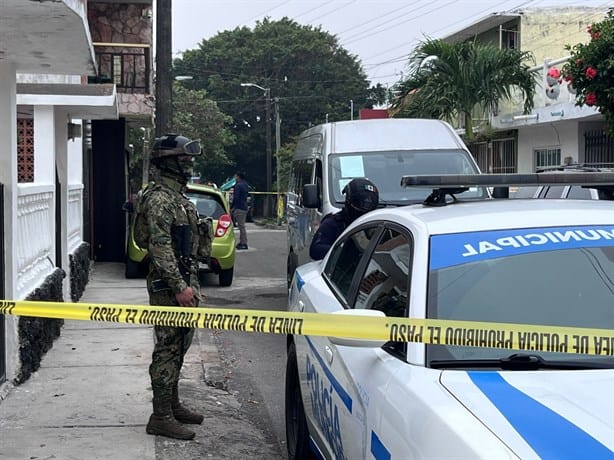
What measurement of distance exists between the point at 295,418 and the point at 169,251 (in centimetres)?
123

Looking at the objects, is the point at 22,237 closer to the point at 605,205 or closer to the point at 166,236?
the point at 166,236

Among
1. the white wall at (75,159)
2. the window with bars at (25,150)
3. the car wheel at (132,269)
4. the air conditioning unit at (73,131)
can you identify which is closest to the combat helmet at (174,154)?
the air conditioning unit at (73,131)

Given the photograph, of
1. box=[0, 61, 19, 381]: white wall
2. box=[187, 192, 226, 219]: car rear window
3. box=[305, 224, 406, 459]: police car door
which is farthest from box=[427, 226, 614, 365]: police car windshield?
box=[187, 192, 226, 219]: car rear window

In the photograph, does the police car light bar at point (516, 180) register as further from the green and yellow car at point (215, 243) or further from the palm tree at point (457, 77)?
the palm tree at point (457, 77)

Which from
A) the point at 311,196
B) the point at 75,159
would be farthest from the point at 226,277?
the point at 311,196

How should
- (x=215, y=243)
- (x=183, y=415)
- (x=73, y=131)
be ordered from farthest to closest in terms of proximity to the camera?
(x=215, y=243)
(x=73, y=131)
(x=183, y=415)

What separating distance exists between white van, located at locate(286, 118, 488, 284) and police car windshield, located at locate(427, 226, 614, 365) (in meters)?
5.34

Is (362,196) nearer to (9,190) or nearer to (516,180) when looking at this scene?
(516,180)

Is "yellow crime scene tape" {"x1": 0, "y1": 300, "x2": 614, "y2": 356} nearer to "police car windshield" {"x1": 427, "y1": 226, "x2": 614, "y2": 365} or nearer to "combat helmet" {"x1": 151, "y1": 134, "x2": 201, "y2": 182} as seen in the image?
"police car windshield" {"x1": 427, "y1": 226, "x2": 614, "y2": 365}

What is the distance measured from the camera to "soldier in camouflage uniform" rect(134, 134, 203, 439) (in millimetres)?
5262

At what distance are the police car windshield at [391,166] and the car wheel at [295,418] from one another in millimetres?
4230

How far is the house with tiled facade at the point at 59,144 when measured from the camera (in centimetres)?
636

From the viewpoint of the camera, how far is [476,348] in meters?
3.22

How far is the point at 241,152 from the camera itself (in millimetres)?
63156
